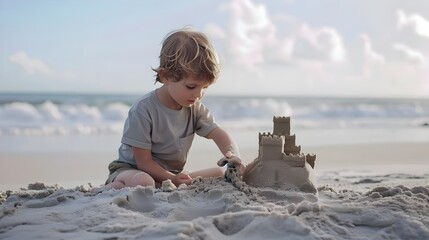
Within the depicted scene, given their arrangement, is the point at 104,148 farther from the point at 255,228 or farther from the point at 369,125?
the point at 369,125

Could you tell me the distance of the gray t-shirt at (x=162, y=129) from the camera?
3.21 metres

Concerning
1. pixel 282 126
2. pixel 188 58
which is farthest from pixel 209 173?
pixel 188 58

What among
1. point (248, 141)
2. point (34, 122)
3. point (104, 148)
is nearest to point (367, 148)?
point (248, 141)

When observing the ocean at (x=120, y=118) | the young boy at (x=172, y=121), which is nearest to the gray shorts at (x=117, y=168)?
the young boy at (x=172, y=121)

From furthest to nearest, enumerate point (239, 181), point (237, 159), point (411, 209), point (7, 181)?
point (7, 181)
point (237, 159)
point (239, 181)
point (411, 209)

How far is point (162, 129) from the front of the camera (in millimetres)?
3279

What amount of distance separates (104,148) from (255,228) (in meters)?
4.21

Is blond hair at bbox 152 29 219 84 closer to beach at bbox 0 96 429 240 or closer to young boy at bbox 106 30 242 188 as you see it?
young boy at bbox 106 30 242 188

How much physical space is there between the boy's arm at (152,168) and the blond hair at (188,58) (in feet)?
1.44

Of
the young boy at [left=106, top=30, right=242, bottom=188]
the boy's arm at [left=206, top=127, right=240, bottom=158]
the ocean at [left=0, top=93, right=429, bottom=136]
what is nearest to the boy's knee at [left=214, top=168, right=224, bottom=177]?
the young boy at [left=106, top=30, right=242, bottom=188]

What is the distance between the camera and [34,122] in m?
9.05

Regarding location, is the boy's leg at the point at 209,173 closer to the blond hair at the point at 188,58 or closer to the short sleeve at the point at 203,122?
the short sleeve at the point at 203,122

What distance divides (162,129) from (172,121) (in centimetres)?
7

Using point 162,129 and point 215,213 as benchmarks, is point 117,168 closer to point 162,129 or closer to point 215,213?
point 162,129
